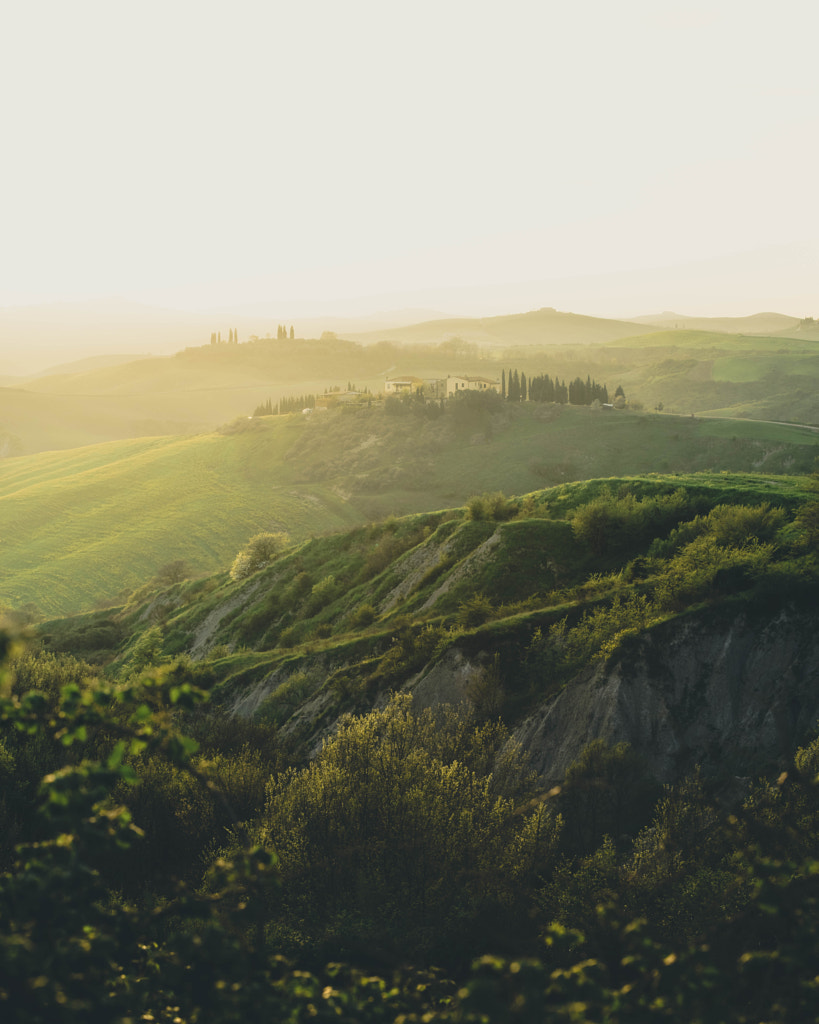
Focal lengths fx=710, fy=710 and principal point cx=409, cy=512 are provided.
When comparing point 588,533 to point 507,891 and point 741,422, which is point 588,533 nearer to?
point 507,891

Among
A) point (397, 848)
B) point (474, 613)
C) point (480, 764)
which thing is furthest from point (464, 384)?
point (397, 848)

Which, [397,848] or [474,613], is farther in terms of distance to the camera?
[474,613]

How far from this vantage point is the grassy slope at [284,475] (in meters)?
108

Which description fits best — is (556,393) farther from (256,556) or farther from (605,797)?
(605,797)

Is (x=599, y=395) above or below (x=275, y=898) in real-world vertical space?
above

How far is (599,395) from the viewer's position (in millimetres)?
178125

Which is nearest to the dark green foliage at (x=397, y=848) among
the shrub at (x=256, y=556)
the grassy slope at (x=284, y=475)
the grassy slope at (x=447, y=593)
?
the grassy slope at (x=447, y=593)

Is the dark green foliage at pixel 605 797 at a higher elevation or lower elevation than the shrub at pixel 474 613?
lower

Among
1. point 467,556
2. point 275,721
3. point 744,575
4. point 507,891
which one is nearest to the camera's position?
point 507,891

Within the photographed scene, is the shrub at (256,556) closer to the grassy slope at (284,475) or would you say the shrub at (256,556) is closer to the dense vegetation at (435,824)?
the dense vegetation at (435,824)

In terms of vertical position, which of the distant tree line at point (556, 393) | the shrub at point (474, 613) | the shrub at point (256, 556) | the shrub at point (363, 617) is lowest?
the shrub at point (256, 556)

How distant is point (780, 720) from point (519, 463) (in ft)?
382

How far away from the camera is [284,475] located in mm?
145125

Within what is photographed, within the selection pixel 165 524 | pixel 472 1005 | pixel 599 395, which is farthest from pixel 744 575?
pixel 599 395
